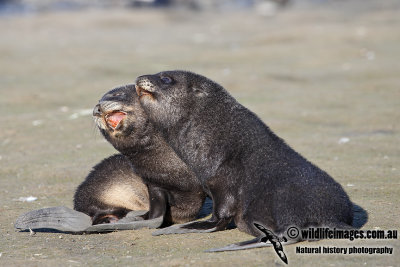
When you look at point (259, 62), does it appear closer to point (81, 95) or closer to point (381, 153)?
point (81, 95)

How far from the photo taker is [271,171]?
5.55 metres

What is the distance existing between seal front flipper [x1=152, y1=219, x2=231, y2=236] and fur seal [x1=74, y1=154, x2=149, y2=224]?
86 cm

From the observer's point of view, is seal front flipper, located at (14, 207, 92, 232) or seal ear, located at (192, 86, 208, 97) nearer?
seal front flipper, located at (14, 207, 92, 232)

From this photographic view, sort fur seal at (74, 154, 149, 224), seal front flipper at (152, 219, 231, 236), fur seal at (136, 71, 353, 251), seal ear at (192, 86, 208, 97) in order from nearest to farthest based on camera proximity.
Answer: fur seal at (136, 71, 353, 251) < seal front flipper at (152, 219, 231, 236) < seal ear at (192, 86, 208, 97) < fur seal at (74, 154, 149, 224)

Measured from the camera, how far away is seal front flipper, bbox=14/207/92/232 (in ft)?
19.7

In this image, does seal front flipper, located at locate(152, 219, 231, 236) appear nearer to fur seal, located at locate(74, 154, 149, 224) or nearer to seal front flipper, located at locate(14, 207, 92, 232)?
seal front flipper, located at locate(14, 207, 92, 232)

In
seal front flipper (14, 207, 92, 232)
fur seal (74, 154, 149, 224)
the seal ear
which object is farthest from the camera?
fur seal (74, 154, 149, 224)

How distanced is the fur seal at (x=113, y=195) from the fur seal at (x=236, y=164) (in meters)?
0.75

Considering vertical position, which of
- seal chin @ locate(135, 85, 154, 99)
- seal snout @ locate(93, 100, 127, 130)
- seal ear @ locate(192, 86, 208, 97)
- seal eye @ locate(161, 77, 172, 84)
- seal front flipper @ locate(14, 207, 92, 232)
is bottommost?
seal front flipper @ locate(14, 207, 92, 232)

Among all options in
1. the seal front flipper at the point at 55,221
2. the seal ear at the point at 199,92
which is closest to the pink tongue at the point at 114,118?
the seal ear at the point at 199,92

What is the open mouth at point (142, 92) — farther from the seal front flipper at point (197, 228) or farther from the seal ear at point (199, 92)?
the seal front flipper at point (197, 228)

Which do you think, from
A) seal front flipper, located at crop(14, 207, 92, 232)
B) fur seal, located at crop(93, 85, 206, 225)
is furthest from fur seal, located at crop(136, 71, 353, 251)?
seal front flipper, located at crop(14, 207, 92, 232)

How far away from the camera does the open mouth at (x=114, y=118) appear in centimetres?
625

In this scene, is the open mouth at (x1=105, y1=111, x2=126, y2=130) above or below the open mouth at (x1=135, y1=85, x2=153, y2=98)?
below
